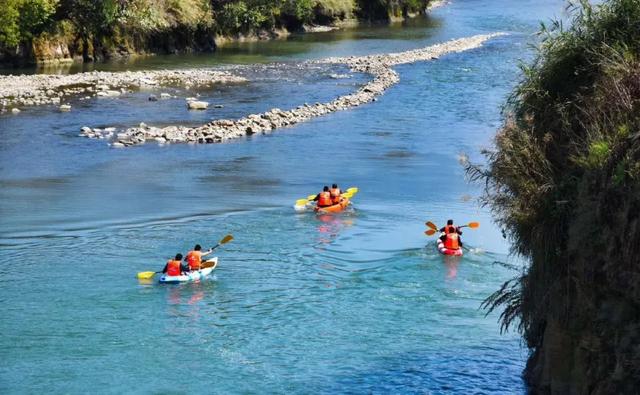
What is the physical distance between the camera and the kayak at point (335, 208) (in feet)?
90.3

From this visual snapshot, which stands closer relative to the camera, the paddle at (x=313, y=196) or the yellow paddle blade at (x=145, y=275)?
the yellow paddle blade at (x=145, y=275)

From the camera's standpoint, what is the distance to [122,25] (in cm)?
6531

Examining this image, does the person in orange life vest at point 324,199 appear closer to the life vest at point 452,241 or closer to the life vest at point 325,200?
the life vest at point 325,200

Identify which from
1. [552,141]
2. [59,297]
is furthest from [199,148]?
[552,141]

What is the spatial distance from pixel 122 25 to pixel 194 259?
46058 mm

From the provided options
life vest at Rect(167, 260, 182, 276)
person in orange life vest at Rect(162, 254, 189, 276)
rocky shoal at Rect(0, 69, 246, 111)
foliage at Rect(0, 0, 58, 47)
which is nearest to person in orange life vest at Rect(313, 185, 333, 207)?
person in orange life vest at Rect(162, 254, 189, 276)

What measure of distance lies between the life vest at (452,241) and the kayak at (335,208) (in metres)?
4.41

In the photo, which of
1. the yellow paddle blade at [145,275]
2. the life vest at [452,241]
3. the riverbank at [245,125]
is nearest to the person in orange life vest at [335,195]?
the life vest at [452,241]

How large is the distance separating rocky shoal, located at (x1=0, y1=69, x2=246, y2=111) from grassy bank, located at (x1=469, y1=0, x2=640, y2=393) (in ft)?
110

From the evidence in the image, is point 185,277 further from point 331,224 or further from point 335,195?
point 335,195

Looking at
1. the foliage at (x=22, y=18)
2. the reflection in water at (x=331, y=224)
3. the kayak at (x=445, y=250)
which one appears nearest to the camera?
the kayak at (x=445, y=250)

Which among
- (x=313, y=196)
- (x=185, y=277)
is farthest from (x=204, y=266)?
(x=313, y=196)

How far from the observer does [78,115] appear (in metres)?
42.8

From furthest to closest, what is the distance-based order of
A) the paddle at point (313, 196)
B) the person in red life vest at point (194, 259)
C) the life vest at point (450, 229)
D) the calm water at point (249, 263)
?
the paddle at point (313, 196) < the life vest at point (450, 229) < the person in red life vest at point (194, 259) < the calm water at point (249, 263)
